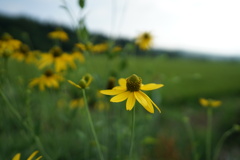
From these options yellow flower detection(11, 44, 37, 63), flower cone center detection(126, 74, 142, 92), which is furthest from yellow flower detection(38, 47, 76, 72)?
flower cone center detection(126, 74, 142, 92)

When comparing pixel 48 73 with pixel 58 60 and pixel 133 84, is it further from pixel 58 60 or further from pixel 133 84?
pixel 133 84

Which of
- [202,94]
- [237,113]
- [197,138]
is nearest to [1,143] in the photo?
[197,138]

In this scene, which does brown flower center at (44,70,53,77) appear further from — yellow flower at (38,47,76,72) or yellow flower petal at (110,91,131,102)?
yellow flower petal at (110,91,131,102)

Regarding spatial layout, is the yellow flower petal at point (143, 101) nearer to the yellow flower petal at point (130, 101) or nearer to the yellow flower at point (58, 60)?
the yellow flower petal at point (130, 101)

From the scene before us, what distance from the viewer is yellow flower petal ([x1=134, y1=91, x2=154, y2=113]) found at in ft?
2.86

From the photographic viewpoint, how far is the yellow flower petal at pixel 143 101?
34.3 inches

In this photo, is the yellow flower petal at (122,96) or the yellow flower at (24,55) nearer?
the yellow flower petal at (122,96)

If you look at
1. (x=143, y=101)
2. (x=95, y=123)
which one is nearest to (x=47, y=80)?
(x=95, y=123)

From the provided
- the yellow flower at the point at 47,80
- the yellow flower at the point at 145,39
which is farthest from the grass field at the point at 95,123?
the yellow flower at the point at 145,39

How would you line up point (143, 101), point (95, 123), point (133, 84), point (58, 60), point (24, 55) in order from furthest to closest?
1. point (24, 55)
2. point (58, 60)
3. point (95, 123)
4. point (133, 84)
5. point (143, 101)

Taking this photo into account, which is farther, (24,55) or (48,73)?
(24,55)

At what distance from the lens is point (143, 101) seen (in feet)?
3.04

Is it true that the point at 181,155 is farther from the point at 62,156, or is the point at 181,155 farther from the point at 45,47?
the point at 45,47

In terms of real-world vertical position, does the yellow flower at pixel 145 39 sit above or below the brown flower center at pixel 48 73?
above
